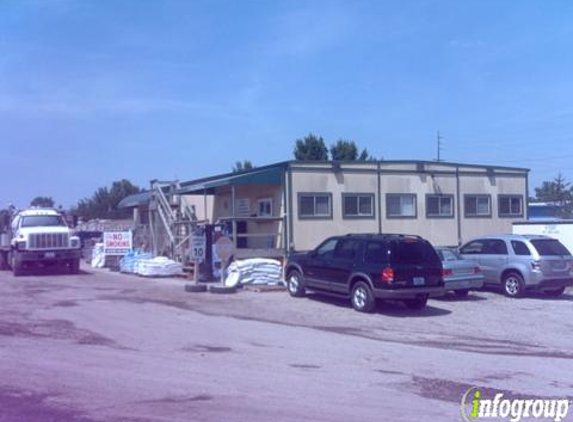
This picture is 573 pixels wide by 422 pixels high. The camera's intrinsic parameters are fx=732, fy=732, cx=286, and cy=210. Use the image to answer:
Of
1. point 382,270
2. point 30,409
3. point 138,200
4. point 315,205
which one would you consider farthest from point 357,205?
point 30,409

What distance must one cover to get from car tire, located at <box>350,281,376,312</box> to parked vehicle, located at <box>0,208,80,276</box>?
1518 centimetres

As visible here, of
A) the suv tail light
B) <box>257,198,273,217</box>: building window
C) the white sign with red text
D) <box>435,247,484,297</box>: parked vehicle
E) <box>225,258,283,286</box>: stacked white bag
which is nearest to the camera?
the suv tail light

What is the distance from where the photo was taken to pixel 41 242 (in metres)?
28.3

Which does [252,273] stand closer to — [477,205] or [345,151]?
[477,205]

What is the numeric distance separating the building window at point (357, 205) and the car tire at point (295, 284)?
273 inches

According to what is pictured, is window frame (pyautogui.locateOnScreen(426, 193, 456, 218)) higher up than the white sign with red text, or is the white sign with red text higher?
window frame (pyautogui.locateOnScreen(426, 193, 456, 218))

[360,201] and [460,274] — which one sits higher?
[360,201]

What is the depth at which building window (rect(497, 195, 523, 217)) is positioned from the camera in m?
30.6

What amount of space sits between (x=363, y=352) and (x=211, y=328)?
361 cm

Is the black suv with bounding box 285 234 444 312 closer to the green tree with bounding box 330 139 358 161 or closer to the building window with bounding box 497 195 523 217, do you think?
the building window with bounding box 497 195 523 217

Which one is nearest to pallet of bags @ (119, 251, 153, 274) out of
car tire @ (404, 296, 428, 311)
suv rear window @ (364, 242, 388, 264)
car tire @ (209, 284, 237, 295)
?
car tire @ (209, 284, 237, 295)

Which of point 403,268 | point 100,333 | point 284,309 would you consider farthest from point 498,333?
point 100,333

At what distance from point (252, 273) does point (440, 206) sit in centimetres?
1003

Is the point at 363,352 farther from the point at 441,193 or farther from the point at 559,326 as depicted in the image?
the point at 441,193
